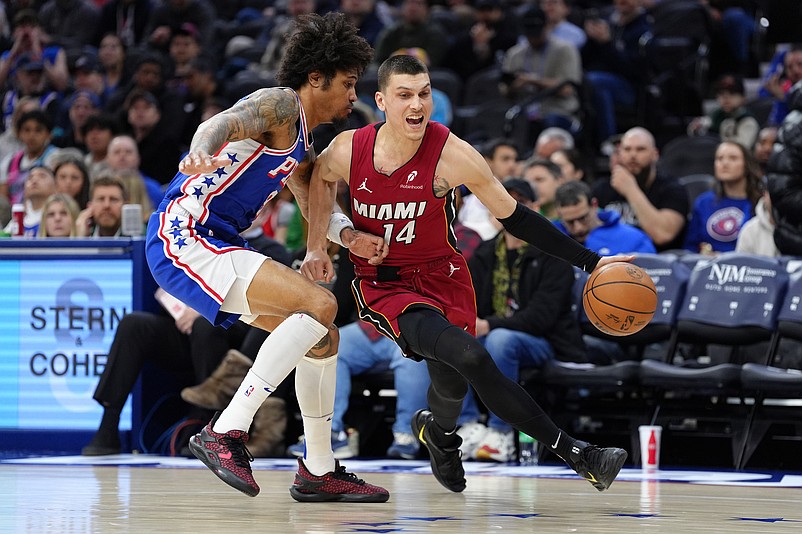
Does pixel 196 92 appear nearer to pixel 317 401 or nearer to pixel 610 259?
pixel 317 401

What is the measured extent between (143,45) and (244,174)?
9.57m

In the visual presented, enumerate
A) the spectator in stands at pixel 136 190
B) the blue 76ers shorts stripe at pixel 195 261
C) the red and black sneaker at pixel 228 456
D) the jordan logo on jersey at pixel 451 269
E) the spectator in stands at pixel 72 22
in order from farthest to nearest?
the spectator in stands at pixel 72 22
the spectator in stands at pixel 136 190
the jordan logo on jersey at pixel 451 269
the blue 76ers shorts stripe at pixel 195 261
the red and black sneaker at pixel 228 456

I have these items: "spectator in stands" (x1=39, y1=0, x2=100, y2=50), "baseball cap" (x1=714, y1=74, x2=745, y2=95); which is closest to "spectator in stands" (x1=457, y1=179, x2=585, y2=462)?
"baseball cap" (x1=714, y1=74, x2=745, y2=95)

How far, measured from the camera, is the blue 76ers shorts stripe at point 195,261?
4625 millimetres

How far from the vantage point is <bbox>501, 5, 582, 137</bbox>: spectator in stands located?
34.1 feet

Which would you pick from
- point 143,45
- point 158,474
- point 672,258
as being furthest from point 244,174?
point 143,45

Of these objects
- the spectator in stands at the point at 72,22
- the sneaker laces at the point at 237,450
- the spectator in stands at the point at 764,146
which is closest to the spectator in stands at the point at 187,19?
the spectator in stands at the point at 72,22

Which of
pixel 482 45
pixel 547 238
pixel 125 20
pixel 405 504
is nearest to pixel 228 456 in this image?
pixel 405 504

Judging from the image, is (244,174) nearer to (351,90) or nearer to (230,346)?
(351,90)

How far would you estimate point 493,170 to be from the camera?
28.2 feet

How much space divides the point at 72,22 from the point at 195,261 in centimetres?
1110

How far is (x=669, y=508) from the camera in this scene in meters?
4.61

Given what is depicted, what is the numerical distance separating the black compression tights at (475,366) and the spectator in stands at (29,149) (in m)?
6.56

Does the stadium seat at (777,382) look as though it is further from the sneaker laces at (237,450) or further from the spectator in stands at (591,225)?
the sneaker laces at (237,450)
